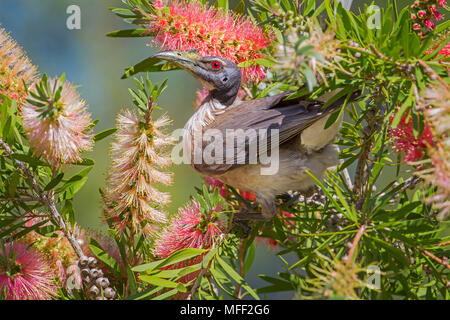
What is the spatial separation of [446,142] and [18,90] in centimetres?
77

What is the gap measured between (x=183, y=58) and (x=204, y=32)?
0.23 m

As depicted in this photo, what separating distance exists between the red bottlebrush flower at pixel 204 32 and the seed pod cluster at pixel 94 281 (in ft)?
1.71

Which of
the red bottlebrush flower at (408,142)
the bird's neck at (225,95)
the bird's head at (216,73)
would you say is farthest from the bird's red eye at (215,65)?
the red bottlebrush flower at (408,142)

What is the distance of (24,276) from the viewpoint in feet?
2.87

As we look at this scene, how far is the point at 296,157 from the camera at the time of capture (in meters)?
1.38

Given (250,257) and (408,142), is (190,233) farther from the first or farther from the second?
(408,142)

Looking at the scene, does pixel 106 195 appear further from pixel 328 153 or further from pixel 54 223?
pixel 328 153

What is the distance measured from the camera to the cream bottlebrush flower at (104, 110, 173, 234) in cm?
94

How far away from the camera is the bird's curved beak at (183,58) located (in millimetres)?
1204

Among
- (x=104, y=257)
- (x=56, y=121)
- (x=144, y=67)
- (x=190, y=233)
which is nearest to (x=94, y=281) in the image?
(x=104, y=257)

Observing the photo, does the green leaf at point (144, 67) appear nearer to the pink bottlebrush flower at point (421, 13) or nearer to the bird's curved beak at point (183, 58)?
the bird's curved beak at point (183, 58)

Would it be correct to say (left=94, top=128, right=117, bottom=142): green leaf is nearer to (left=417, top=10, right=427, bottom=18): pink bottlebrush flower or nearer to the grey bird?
the grey bird

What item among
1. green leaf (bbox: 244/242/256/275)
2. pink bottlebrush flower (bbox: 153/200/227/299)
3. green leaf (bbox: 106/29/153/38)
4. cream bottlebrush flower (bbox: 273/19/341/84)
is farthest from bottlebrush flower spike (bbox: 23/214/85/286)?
cream bottlebrush flower (bbox: 273/19/341/84)
